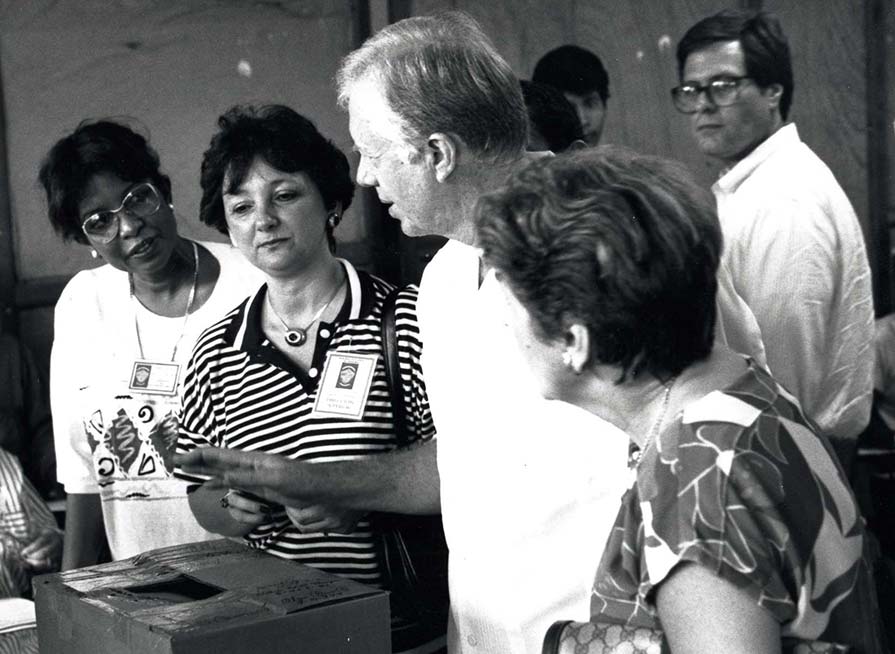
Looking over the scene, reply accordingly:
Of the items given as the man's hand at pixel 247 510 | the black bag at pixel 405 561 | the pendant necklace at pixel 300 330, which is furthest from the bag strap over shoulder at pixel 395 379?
the man's hand at pixel 247 510

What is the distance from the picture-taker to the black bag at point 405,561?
6.25 ft

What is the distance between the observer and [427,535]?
6.74 feet

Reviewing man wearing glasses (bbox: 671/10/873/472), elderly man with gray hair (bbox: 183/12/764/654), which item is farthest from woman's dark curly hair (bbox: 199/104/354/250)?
man wearing glasses (bbox: 671/10/873/472)

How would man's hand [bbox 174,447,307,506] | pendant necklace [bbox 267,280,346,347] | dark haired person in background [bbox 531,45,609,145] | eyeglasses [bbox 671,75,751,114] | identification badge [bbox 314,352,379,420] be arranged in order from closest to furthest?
man's hand [bbox 174,447,307,506]
identification badge [bbox 314,352,379,420]
pendant necklace [bbox 267,280,346,347]
eyeglasses [bbox 671,75,751,114]
dark haired person in background [bbox 531,45,609,145]

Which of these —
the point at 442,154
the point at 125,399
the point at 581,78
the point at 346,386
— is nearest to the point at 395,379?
the point at 346,386

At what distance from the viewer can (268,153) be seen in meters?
2.07

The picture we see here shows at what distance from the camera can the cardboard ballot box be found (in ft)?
4.37

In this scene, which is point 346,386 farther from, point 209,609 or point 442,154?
point 209,609

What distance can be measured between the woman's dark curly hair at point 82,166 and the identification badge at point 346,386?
0.75 meters

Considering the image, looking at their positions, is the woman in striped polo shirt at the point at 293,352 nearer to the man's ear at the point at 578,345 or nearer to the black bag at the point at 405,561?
the black bag at the point at 405,561

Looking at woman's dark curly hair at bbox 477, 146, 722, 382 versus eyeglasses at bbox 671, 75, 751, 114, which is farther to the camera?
eyeglasses at bbox 671, 75, 751, 114

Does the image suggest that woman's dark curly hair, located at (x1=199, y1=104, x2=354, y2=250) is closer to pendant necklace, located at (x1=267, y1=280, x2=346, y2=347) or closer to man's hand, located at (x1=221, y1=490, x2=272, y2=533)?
pendant necklace, located at (x1=267, y1=280, x2=346, y2=347)

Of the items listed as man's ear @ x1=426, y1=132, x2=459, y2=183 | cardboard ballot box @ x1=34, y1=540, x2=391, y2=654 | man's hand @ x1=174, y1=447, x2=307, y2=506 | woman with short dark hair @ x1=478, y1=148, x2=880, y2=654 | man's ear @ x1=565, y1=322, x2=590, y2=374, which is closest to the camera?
woman with short dark hair @ x1=478, y1=148, x2=880, y2=654

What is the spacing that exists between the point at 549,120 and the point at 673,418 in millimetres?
920
